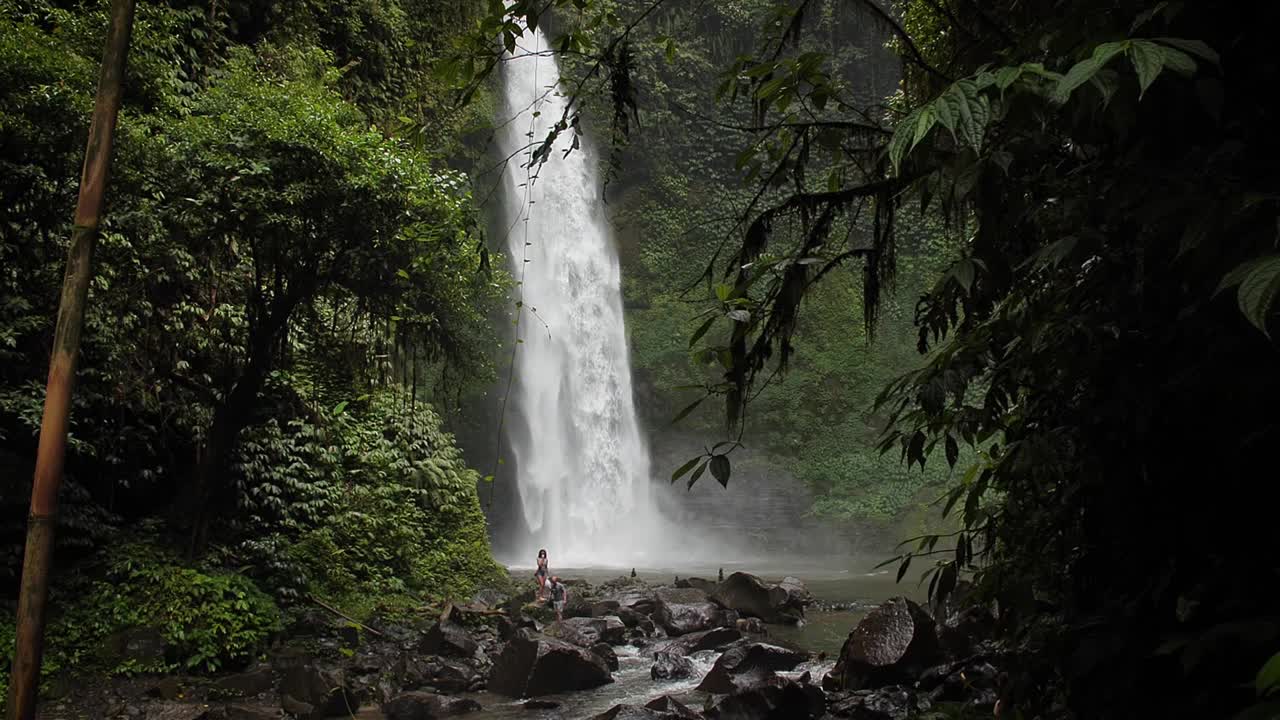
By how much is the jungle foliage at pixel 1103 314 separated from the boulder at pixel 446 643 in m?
7.69

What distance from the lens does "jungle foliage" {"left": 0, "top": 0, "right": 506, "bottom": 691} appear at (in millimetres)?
7484

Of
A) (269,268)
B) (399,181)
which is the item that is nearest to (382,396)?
(269,268)

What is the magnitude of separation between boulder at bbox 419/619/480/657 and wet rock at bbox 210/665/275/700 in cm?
183

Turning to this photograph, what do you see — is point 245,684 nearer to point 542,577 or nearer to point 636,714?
point 636,714

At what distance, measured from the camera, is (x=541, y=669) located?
8.38 m

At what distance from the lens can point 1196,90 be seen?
1402 mm

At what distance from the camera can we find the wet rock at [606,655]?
9.33m

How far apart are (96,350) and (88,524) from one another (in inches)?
64.3

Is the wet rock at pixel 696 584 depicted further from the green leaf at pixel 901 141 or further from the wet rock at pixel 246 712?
the green leaf at pixel 901 141

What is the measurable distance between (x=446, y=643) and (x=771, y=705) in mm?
4113

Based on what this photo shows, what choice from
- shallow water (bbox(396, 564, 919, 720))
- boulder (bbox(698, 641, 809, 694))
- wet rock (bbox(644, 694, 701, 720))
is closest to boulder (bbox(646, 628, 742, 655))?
shallow water (bbox(396, 564, 919, 720))

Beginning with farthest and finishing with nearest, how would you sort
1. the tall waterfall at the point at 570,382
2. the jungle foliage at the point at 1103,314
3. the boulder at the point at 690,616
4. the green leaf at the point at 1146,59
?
the tall waterfall at the point at 570,382
the boulder at the point at 690,616
the jungle foliage at the point at 1103,314
the green leaf at the point at 1146,59

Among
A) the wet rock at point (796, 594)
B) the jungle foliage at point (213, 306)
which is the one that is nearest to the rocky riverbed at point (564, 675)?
the jungle foliage at point (213, 306)

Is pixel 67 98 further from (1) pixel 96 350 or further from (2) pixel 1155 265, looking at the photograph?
(2) pixel 1155 265
